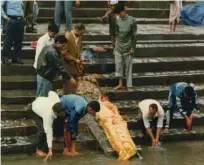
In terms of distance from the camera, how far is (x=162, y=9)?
17062 millimetres

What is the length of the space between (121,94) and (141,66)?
129cm

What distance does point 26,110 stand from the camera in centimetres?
979

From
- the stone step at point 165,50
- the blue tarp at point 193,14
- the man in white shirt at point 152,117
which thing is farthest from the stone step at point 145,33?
the man in white shirt at point 152,117

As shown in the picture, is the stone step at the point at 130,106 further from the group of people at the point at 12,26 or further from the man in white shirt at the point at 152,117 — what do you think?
the group of people at the point at 12,26

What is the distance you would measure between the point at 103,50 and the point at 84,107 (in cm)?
356

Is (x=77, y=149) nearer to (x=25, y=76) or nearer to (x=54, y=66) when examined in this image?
(x=54, y=66)

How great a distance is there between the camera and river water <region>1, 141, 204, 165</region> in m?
8.48

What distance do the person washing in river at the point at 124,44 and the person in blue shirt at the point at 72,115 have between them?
102 inches

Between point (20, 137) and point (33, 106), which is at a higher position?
point (33, 106)

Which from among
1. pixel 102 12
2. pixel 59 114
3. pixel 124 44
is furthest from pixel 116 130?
pixel 102 12

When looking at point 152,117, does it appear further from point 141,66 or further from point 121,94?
point 141,66

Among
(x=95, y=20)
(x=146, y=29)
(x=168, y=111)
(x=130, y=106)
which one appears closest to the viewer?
(x=168, y=111)

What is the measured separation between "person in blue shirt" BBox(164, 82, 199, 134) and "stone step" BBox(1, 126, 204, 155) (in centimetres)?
13

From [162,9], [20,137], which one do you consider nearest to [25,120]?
[20,137]
